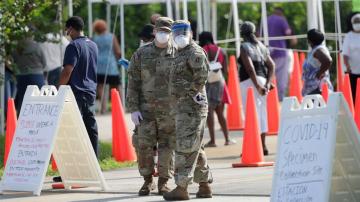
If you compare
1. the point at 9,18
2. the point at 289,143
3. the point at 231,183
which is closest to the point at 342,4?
the point at 9,18

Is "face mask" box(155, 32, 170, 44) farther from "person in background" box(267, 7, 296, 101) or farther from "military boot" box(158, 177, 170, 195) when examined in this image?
"person in background" box(267, 7, 296, 101)

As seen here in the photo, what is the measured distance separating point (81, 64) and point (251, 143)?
241cm

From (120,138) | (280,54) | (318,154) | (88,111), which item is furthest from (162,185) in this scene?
(280,54)

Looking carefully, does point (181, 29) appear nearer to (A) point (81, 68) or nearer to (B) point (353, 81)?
(A) point (81, 68)

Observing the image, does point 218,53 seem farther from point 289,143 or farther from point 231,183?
point 289,143

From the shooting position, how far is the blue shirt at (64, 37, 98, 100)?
13.1 metres

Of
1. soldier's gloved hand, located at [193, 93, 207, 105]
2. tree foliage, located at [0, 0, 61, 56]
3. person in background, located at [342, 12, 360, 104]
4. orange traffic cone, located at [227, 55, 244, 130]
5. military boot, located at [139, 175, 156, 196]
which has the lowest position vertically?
orange traffic cone, located at [227, 55, 244, 130]

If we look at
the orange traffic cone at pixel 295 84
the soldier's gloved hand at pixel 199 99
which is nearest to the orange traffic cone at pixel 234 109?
the orange traffic cone at pixel 295 84

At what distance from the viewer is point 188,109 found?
1113 centimetres

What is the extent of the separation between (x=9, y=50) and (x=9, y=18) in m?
1.67

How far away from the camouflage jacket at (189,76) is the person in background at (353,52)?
5844mm

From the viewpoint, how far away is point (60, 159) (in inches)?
494

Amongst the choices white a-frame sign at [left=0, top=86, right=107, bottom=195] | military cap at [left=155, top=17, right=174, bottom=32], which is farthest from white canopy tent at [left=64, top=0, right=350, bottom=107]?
white a-frame sign at [left=0, top=86, right=107, bottom=195]

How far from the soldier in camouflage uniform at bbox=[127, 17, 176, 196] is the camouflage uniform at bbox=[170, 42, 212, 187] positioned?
20.1 inches
